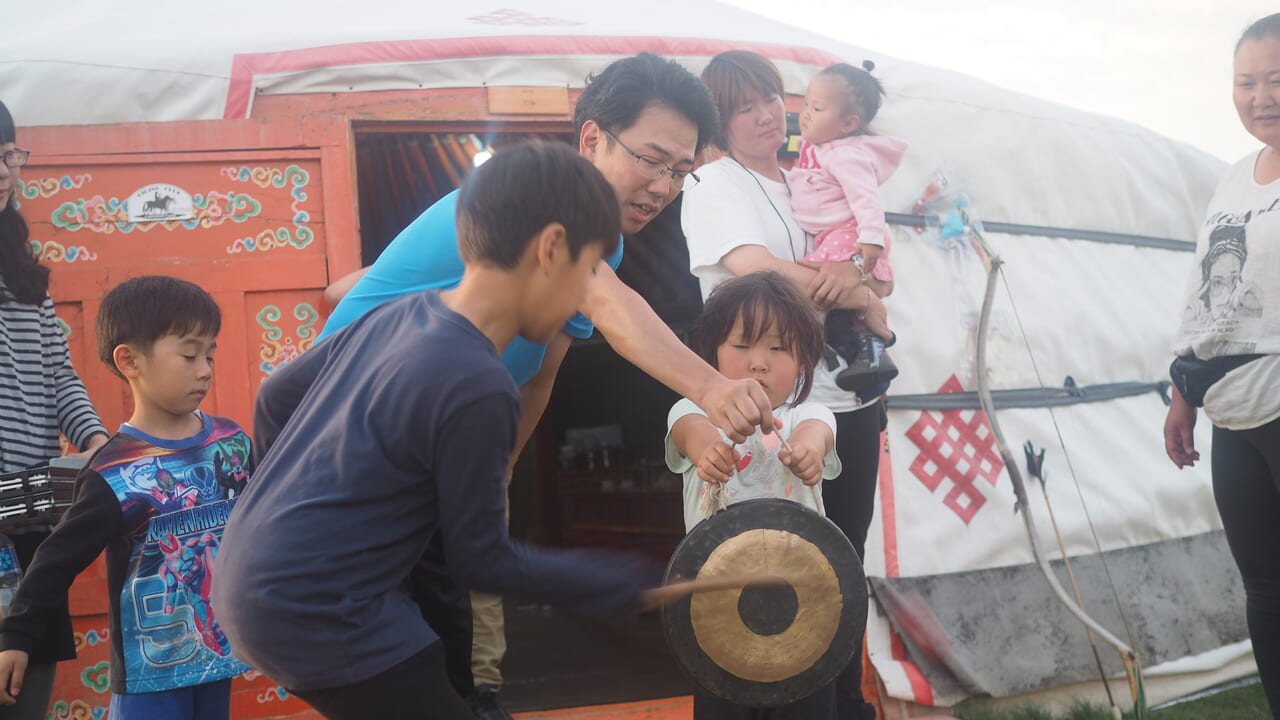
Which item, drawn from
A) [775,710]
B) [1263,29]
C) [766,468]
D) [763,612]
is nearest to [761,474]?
[766,468]

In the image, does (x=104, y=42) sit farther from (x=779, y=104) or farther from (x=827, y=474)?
(x=827, y=474)

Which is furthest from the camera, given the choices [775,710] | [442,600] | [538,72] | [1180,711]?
[1180,711]

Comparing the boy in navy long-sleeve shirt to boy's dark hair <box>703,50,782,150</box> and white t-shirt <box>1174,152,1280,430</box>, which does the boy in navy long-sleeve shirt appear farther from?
white t-shirt <box>1174,152,1280,430</box>

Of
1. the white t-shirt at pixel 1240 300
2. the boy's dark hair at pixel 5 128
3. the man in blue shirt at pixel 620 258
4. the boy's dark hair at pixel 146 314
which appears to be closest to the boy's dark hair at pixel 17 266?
the boy's dark hair at pixel 5 128

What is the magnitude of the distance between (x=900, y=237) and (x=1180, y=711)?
6.20 feet

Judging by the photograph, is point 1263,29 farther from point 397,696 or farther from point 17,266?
point 17,266

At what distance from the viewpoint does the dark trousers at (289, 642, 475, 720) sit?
45.1 inches

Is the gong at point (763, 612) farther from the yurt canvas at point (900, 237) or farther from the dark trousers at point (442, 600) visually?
the yurt canvas at point (900, 237)

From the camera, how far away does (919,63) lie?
13.5 ft

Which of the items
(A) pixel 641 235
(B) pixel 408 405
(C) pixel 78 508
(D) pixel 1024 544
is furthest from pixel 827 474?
(A) pixel 641 235

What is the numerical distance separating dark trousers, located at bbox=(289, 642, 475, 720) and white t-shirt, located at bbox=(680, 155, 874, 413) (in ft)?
4.49

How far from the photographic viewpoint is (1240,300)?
7.70 feet

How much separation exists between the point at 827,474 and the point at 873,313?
2.07 ft

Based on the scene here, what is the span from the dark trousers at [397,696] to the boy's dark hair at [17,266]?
1.67 metres
